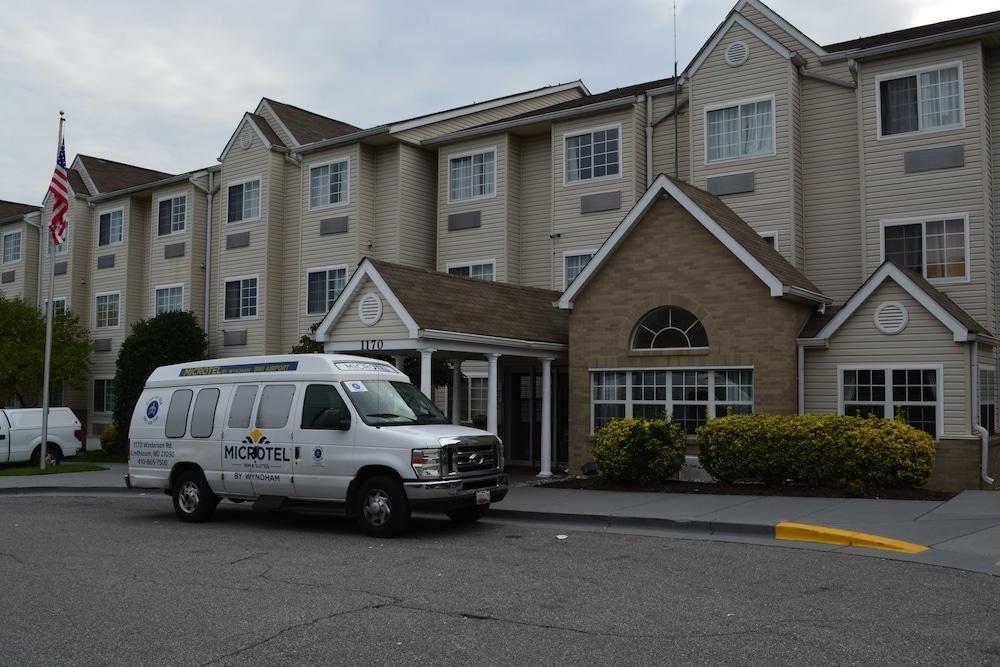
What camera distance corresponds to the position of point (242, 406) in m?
13.0

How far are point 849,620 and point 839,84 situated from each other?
1550 centimetres

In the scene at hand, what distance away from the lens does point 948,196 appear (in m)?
17.8

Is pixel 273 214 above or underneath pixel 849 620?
above

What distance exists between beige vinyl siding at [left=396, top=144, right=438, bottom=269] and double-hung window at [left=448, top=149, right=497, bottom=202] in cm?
130

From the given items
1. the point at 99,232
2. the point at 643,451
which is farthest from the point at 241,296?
the point at 643,451

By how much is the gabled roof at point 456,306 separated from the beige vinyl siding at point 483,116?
7659 mm

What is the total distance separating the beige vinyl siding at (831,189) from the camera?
1927 cm

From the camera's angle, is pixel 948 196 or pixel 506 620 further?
pixel 948 196

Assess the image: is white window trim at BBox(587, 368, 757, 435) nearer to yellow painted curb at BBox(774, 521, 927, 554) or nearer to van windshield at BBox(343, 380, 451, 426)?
yellow painted curb at BBox(774, 521, 927, 554)

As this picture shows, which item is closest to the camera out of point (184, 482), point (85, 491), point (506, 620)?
point (506, 620)

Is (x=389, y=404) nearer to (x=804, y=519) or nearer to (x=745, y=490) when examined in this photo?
(x=804, y=519)

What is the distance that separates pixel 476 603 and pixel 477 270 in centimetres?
1760

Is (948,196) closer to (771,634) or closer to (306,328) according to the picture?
(771,634)

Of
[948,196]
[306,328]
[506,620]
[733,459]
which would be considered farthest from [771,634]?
[306,328]
